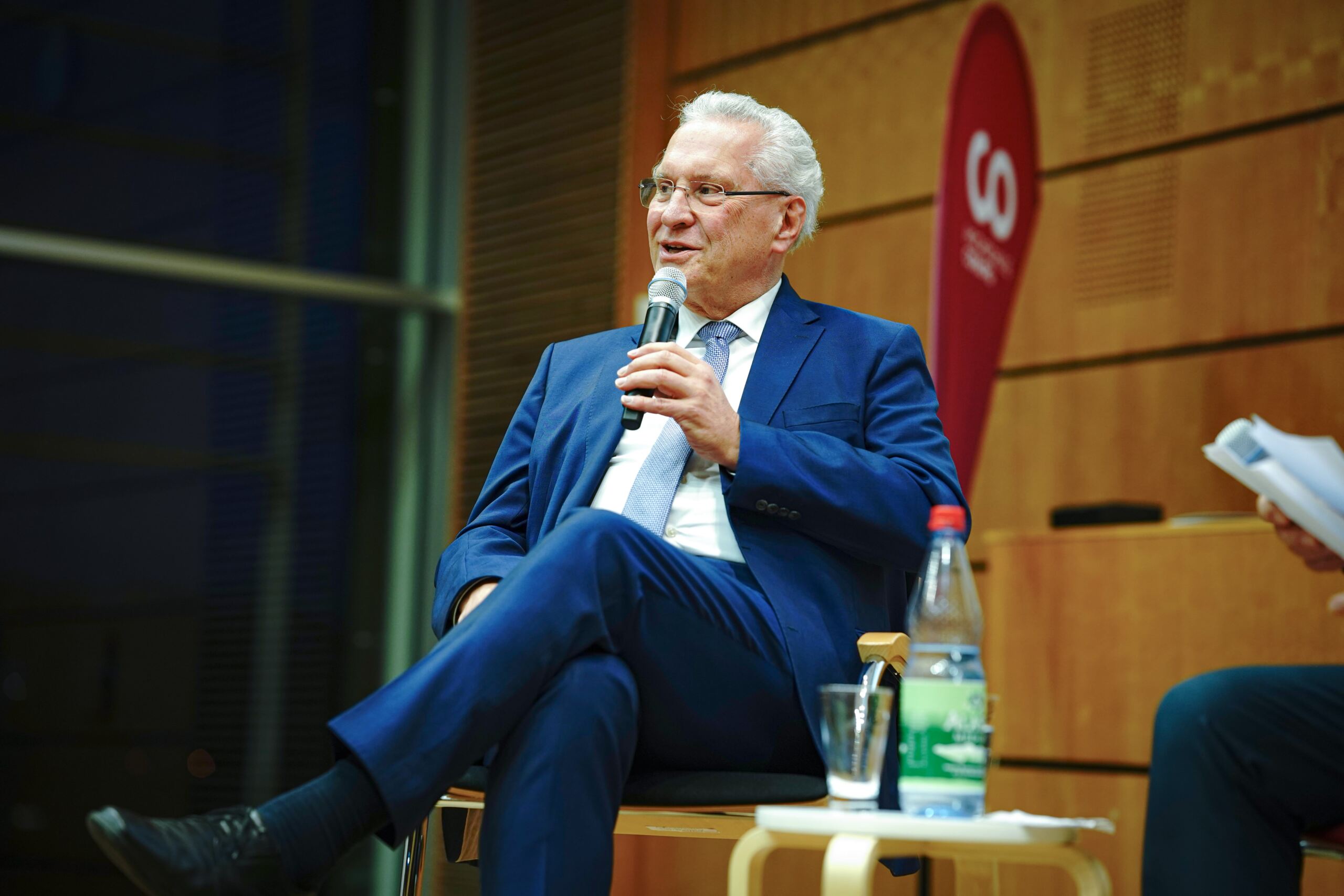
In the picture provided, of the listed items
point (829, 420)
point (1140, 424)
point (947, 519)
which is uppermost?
point (1140, 424)

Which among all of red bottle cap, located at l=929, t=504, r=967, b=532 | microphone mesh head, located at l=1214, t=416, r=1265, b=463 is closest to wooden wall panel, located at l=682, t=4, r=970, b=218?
microphone mesh head, located at l=1214, t=416, r=1265, b=463

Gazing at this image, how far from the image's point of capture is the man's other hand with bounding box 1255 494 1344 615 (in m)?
1.65

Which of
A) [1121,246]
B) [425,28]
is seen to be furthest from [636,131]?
[1121,246]

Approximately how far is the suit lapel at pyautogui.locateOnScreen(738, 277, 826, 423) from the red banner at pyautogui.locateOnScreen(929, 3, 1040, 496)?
406 millimetres

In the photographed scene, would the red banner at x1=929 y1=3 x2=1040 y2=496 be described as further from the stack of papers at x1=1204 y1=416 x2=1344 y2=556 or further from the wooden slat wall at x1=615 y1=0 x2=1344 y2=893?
the stack of papers at x1=1204 y1=416 x2=1344 y2=556

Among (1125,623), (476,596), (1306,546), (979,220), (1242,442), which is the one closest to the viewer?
(1242,442)

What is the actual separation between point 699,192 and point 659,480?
0.47 m

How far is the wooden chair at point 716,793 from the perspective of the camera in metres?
1.69

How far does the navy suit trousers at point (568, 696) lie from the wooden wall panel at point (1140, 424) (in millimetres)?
1729

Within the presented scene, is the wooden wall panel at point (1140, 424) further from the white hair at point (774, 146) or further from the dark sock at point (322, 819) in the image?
the dark sock at point (322, 819)

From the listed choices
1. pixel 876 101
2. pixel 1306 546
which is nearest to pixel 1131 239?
pixel 876 101

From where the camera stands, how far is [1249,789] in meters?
1.60

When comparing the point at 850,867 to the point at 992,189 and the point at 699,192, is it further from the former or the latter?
the point at 992,189

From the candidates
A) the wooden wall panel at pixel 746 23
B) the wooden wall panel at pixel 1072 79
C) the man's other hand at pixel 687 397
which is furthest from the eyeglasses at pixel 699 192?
the wooden wall panel at pixel 746 23
